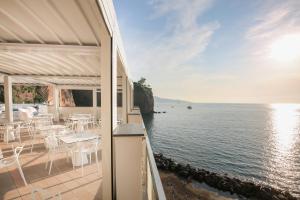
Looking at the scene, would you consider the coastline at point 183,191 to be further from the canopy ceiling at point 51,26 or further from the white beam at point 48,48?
the canopy ceiling at point 51,26

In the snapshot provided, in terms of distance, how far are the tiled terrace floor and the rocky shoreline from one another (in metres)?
11.3

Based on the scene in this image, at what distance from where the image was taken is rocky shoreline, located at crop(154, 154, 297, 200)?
12.3 meters

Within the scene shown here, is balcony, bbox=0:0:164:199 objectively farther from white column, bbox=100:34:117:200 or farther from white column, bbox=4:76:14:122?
white column, bbox=4:76:14:122

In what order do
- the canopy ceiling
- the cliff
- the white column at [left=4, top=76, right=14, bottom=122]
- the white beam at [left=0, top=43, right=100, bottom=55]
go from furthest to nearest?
the cliff
the white column at [left=4, top=76, right=14, bottom=122]
the white beam at [left=0, top=43, right=100, bottom=55]
the canopy ceiling

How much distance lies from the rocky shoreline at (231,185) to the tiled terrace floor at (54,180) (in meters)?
11.3

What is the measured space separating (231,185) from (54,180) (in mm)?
12955

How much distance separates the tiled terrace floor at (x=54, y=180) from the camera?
3010 mm

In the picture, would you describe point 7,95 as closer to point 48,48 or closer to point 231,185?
point 48,48

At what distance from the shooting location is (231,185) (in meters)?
12.8

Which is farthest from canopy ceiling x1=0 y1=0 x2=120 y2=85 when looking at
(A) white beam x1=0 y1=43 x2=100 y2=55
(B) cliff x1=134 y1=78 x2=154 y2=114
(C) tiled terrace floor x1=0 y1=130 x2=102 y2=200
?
(B) cliff x1=134 y1=78 x2=154 y2=114

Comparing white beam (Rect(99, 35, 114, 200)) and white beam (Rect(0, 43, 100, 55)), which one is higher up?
white beam (Rect(0, 43, 100, 55))

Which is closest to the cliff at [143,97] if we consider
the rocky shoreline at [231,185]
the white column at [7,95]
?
the rocky shoreline at [231,185]

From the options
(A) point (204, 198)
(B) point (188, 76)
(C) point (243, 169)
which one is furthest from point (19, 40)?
(B) point (188, 76)

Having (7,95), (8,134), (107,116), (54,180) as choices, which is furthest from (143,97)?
(107,116)
